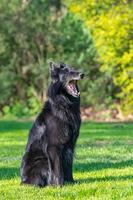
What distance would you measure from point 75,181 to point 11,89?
95.2 ft

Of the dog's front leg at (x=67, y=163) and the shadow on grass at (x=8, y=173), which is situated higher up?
the dog's front leg at (x=67, y=163)

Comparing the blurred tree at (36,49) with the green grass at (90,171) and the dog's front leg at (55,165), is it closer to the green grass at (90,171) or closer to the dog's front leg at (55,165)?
the green grass at (90,171)

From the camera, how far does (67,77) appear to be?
34.5 feet

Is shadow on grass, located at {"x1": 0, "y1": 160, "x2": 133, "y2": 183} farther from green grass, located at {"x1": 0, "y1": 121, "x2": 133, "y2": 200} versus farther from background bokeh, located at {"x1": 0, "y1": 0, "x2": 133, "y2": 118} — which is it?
background bokeh, located at {"x1": 0, "y1": 0, "x2": 133, "y2": 118}

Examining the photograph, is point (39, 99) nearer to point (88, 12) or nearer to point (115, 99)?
point (115, 99)

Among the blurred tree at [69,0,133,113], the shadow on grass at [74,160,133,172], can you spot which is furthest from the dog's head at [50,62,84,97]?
the blurred tree at [69,0,133,113]

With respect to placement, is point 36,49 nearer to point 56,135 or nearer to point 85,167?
point 85,167

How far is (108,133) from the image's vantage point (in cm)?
2384

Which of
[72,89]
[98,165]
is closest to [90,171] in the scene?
[98,165]

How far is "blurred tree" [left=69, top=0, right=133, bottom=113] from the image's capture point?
3200 cm

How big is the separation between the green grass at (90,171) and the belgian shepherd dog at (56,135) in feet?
0.83

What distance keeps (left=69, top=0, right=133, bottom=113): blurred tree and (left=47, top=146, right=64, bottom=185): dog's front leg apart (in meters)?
21.7

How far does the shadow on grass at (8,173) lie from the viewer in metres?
12.3

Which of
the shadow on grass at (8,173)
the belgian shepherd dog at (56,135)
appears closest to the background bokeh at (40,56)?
the shadow on grass at (8,173)
